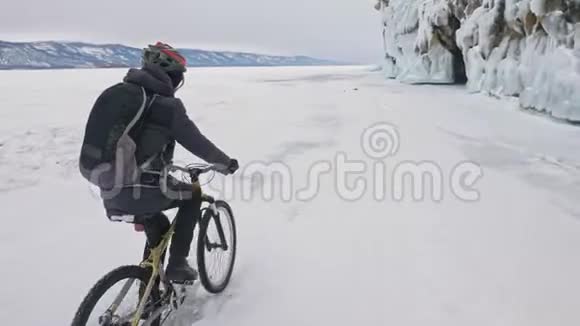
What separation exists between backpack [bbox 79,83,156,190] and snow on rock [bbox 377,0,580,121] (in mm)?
11072

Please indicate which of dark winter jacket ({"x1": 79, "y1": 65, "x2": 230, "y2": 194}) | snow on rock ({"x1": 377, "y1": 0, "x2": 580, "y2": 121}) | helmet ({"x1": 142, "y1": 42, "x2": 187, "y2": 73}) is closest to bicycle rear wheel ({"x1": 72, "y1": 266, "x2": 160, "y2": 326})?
dark winter jacket ({"x1": 79, "y1": 65, "x2": 230, "y2": 194})

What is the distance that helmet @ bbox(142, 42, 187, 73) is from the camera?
7.16 ft

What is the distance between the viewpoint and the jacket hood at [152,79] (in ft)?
6.75

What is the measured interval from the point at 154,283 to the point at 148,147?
790mm

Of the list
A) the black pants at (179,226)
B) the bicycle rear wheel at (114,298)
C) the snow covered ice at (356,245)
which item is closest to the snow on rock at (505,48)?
the snow covered ice at (356,245)

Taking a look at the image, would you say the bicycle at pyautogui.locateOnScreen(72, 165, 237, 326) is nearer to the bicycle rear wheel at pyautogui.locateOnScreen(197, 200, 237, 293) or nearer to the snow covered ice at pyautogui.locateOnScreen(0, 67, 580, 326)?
the bicycle rear wheel at pyautogui.locateOnScreen(197, 200, 237, 293)

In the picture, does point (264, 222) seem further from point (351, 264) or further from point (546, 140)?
point (546, 140)

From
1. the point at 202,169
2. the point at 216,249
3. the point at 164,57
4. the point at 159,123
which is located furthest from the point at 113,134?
the point at 216,249

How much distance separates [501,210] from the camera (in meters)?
4.72

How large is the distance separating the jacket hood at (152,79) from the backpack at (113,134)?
0.15 feet

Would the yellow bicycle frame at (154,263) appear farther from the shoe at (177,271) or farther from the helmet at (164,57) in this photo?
the helmet at (164,57)

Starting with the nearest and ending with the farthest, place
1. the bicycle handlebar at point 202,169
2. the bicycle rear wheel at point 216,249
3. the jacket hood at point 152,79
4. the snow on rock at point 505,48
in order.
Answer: the jacket hood at point 152,79 < the bicycle handlebar at point 202,169 < the bicycle rear wheel at point 216,249 < the snow on rock at point 505,48

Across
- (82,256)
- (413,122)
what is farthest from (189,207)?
(413,122)

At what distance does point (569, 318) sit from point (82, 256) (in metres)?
4.15
